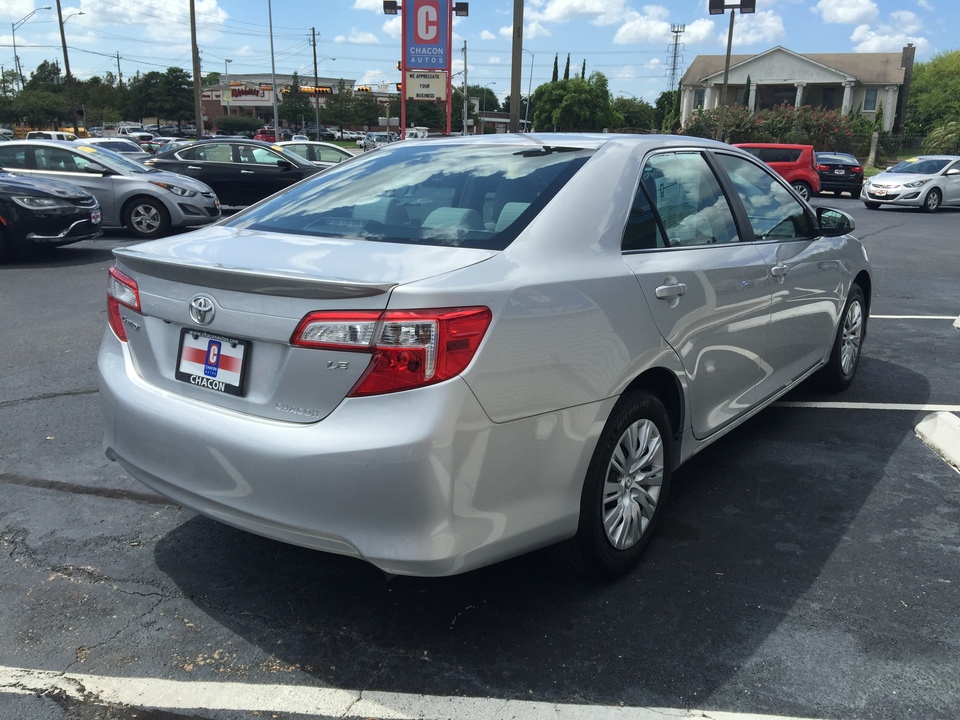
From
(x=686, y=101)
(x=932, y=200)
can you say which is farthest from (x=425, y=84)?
(x=686, y=101)

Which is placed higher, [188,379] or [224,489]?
[188,379]

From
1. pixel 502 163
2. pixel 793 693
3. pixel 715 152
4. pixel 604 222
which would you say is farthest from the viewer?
pixel 715 152

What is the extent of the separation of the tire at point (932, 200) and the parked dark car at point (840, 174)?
4.97m

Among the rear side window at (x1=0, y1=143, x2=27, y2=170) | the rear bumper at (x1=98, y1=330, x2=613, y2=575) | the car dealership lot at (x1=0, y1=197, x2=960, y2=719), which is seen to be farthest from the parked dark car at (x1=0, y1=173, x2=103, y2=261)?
the rear bumper at (x1=98, y1=330, x2=613, y2=575)

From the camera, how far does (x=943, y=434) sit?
15.1ft

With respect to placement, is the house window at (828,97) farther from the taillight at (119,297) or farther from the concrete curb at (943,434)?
the taillight at (119,297)

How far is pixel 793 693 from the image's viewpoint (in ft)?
8.20

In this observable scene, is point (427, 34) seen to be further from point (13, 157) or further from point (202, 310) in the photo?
point (202, 310)

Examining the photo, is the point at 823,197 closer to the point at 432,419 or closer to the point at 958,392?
the point at 958,392

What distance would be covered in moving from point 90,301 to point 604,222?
675 centimetres

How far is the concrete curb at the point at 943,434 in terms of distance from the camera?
174 inches

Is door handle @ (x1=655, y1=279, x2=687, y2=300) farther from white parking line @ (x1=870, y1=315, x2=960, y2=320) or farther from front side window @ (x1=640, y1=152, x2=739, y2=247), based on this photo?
white parking line @ (x1=870, y1=315, x2=960, y2=320)

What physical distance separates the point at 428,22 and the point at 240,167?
33.0ft

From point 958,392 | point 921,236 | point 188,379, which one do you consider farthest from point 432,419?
point 921,236
